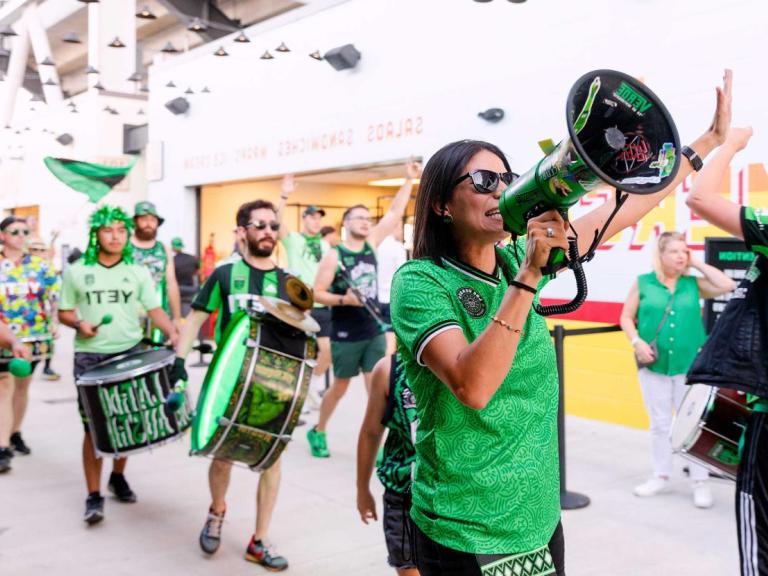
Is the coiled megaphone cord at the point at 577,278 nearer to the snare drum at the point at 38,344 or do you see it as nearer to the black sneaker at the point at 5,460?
the black sneaker at the point at 5,460

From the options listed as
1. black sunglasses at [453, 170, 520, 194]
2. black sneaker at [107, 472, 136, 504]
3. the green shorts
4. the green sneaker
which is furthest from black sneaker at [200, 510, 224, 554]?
black sunglasses at [453, 170, 520, 194]

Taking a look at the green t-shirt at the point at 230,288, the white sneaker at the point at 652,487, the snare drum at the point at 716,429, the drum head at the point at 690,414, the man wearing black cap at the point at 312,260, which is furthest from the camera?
the man wearing black cap at the point at 312,260

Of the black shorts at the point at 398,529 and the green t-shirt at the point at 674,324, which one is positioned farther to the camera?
the green t-shirt at the point at 674,324

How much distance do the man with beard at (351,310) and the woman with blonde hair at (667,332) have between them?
6.17ft

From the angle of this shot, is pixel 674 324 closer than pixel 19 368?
No

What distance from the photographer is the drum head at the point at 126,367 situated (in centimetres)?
432

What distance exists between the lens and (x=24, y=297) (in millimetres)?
6488

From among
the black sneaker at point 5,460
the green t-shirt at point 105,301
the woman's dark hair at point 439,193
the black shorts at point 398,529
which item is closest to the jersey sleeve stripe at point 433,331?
the woman's dark hair at point 439,193

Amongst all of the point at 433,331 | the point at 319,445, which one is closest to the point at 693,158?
the point at 433,331

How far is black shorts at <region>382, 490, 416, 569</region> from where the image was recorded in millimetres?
2682

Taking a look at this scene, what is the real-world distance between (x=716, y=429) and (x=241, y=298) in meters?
2.33

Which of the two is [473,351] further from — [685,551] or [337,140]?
[337,140]

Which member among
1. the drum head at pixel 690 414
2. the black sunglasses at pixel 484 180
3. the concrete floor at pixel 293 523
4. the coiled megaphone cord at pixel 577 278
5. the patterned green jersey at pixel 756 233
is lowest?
the concrete floor at pixel 293 523

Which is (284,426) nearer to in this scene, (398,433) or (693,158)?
(398,433)
